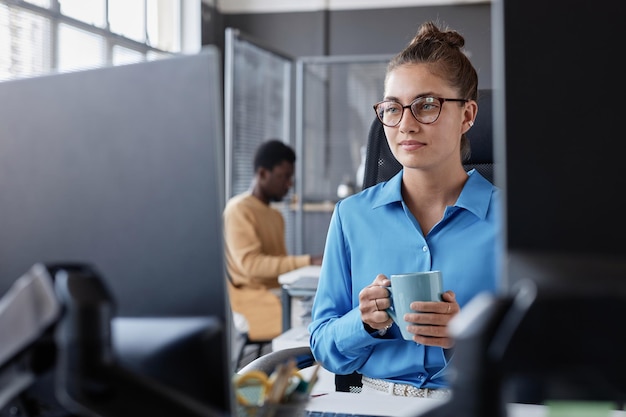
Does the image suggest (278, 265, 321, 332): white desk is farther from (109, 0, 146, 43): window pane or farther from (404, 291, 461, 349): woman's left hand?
(109, 0, 146, 43): window pane

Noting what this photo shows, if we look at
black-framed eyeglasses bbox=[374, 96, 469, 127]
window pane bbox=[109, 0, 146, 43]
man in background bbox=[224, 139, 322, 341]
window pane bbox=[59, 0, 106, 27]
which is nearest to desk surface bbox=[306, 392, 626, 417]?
black-framed eyeglasses bbox=[374, 96, 469, 127]

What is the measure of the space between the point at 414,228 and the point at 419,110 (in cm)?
23

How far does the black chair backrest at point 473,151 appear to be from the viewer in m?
1.65

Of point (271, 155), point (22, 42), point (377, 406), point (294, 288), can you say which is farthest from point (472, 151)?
point (22, 42)

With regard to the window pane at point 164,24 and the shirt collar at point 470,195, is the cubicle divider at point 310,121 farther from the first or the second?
the shirt collar at point 470,195

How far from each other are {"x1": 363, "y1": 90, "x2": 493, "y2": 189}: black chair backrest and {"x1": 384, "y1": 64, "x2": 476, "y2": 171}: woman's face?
0.21 meters

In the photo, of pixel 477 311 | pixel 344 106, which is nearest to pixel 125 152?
pixel 477 311

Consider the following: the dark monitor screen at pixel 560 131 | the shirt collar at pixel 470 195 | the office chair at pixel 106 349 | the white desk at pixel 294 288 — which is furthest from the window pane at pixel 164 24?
the dark monitor screen at pixel 560 131

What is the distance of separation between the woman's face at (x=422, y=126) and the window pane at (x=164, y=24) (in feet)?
13.5

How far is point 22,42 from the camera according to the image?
3.71m

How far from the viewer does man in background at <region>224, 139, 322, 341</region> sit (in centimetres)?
358

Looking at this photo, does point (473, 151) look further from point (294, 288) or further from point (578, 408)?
point (294, 288)

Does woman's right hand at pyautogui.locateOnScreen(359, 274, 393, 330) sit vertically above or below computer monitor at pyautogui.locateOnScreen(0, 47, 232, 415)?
below

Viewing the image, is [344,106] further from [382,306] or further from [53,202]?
[53,202]
